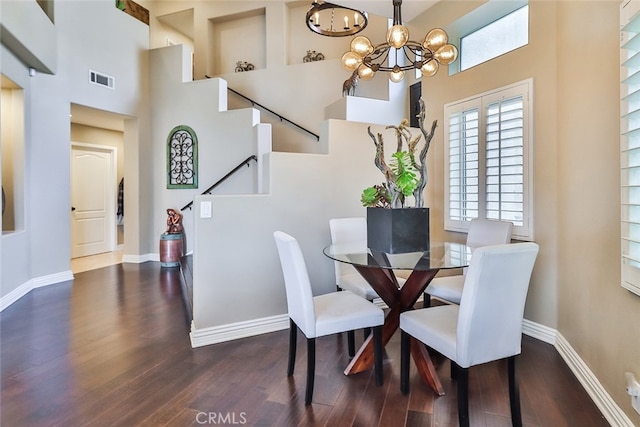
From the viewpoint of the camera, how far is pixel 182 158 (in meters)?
5.96

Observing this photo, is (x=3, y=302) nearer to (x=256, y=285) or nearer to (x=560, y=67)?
(x=256, y=285)

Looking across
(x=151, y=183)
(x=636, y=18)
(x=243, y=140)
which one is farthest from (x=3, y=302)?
(x=636, y=18)

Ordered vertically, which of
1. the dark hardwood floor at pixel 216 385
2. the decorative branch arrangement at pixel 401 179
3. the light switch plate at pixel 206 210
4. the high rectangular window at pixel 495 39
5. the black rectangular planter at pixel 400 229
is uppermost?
the high rectangular window at pixel 495 39

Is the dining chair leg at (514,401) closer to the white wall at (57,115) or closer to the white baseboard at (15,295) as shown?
the white baseboard at (15,295)

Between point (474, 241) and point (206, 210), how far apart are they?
7.54 feet

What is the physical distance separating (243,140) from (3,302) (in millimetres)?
3493

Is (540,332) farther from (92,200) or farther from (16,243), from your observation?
(92,200)

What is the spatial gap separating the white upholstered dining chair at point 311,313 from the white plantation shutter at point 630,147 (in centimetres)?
130

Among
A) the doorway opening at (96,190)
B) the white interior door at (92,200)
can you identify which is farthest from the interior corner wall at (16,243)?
the white interior door at (92,200)

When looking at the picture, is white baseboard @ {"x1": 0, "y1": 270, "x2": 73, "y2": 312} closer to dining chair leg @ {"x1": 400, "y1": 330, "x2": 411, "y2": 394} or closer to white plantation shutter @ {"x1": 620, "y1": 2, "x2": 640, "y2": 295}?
dining chair leg @ {"x1": 400, "y1": 330, "x2": 411, "y2": 394}

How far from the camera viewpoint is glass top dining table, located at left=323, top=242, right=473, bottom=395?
2.10 metres

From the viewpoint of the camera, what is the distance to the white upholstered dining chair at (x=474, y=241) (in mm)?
2646

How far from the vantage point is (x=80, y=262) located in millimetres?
6078

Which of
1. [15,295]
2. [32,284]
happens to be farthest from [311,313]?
[32,284]
